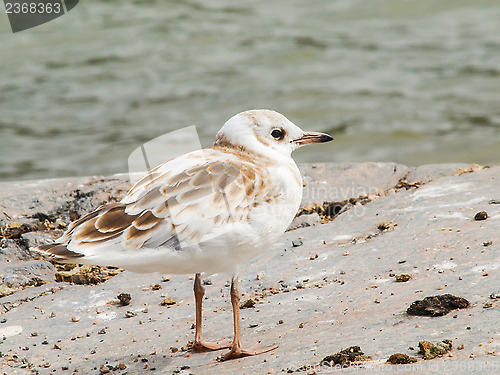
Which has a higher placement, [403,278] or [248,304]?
[403,278]

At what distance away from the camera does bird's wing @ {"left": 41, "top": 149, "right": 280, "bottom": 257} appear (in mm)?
3873

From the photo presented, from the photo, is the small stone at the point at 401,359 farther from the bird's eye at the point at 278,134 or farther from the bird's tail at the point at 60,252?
the bird's eye at the point at 278,134

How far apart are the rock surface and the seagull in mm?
312

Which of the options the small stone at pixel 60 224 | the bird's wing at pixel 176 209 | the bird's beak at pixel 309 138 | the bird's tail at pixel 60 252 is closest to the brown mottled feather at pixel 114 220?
the bird's wing at pixel 176 209

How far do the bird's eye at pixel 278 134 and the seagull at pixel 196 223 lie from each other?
300 mm

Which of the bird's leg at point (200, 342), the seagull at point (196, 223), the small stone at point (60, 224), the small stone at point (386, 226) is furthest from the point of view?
the small stone at point (60, 224)

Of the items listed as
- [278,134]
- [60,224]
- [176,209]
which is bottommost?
[60,224]

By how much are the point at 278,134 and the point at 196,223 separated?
1.03 m

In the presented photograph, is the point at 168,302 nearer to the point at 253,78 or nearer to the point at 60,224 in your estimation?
the point at 60,224

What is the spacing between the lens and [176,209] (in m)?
3.94

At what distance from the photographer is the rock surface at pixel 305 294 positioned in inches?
147

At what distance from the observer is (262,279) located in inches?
196

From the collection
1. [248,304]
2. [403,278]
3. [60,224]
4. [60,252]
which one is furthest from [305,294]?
[60,224]

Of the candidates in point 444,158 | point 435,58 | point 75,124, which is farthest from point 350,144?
point 75,124
